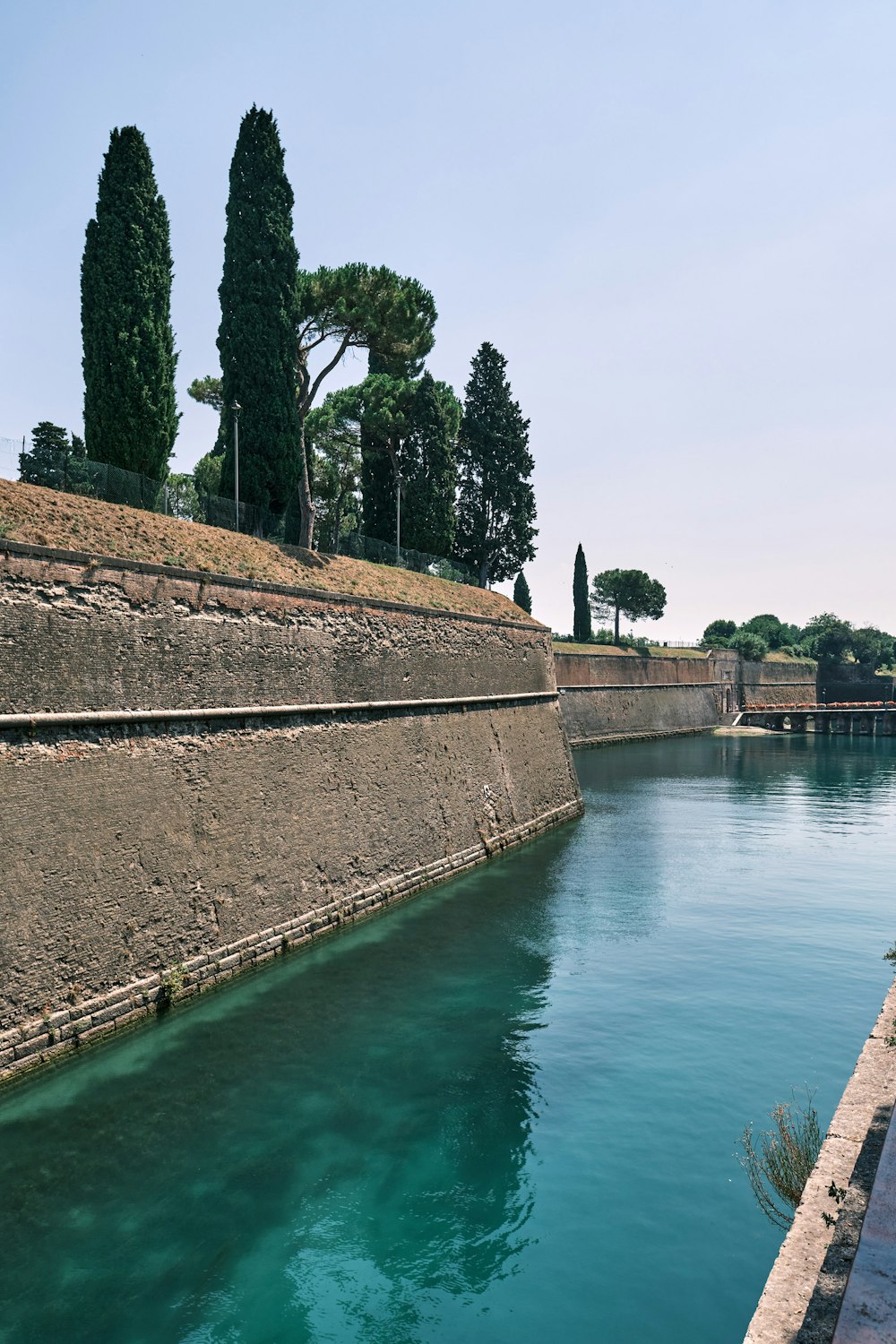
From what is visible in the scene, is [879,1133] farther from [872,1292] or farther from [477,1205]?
[477,1205]

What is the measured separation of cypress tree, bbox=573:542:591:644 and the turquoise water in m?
47.9

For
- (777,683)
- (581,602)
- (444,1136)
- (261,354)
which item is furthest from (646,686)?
(444,1136)

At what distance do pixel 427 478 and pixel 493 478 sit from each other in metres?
8.93

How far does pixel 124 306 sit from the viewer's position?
709 inches

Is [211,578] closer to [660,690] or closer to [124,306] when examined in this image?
[124,306]

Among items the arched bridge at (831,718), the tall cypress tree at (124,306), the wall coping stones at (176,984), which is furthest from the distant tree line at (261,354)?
the arched bridge at (831,718)

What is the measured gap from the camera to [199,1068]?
400 inches

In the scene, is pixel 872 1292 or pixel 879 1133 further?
pixel 879 1133

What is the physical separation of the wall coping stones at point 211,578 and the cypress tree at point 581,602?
4276cm

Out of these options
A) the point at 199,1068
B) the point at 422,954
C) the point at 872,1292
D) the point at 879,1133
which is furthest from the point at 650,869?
the point at 872,1292

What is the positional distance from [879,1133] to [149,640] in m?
10.2

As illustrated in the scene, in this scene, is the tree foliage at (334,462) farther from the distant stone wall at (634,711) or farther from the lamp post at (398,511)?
the distant stone wall at (634,711)

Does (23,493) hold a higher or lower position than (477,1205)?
higher

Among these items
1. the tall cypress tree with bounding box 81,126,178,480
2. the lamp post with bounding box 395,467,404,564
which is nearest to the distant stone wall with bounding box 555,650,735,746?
the lamp post with bounding box 395,467,404,564
